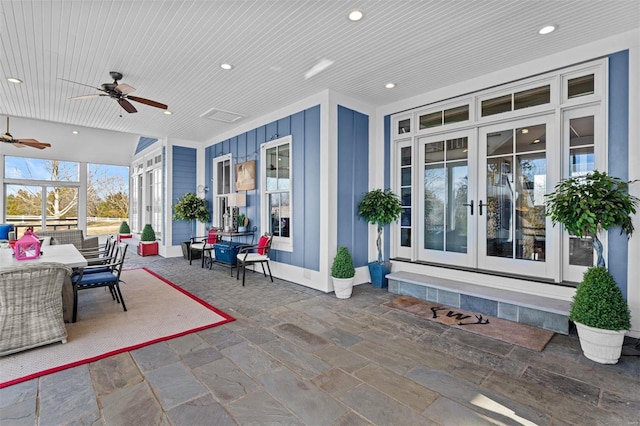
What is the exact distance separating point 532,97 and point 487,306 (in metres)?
2.64

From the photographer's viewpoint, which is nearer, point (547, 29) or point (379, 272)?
point (547, 29)

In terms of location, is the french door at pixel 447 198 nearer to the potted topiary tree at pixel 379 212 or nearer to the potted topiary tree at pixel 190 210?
the potted topiary tree at pixel 379 212

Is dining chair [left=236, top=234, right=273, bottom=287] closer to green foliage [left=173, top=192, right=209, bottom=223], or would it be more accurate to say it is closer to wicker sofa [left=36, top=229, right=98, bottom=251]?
green foliage [left=173, top=192, right=209, bottom=223]

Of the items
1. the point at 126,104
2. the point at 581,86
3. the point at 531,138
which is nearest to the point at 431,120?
the point at 531,138

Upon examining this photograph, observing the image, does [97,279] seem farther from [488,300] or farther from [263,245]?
[488,300]

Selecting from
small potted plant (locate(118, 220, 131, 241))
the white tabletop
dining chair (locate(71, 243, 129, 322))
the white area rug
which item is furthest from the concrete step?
small potted plant (locate(118, 220, 131, 241))

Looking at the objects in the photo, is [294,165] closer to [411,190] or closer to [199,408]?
[411,190]

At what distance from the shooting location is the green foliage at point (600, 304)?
8.14 feet

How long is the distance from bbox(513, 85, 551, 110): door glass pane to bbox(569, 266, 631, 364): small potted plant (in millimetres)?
2122

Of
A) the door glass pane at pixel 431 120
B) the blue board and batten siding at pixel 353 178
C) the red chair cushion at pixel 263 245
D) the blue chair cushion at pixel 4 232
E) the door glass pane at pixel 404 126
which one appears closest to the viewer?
the door glass pane at pixel 431 120

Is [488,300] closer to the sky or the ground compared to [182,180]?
closer to the ground

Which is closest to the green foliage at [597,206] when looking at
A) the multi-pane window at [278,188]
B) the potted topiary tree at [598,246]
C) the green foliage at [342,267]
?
the potted topiary tree at [598,246]

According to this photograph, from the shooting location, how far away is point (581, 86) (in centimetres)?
339

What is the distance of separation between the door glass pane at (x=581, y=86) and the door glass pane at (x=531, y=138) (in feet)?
1.40
